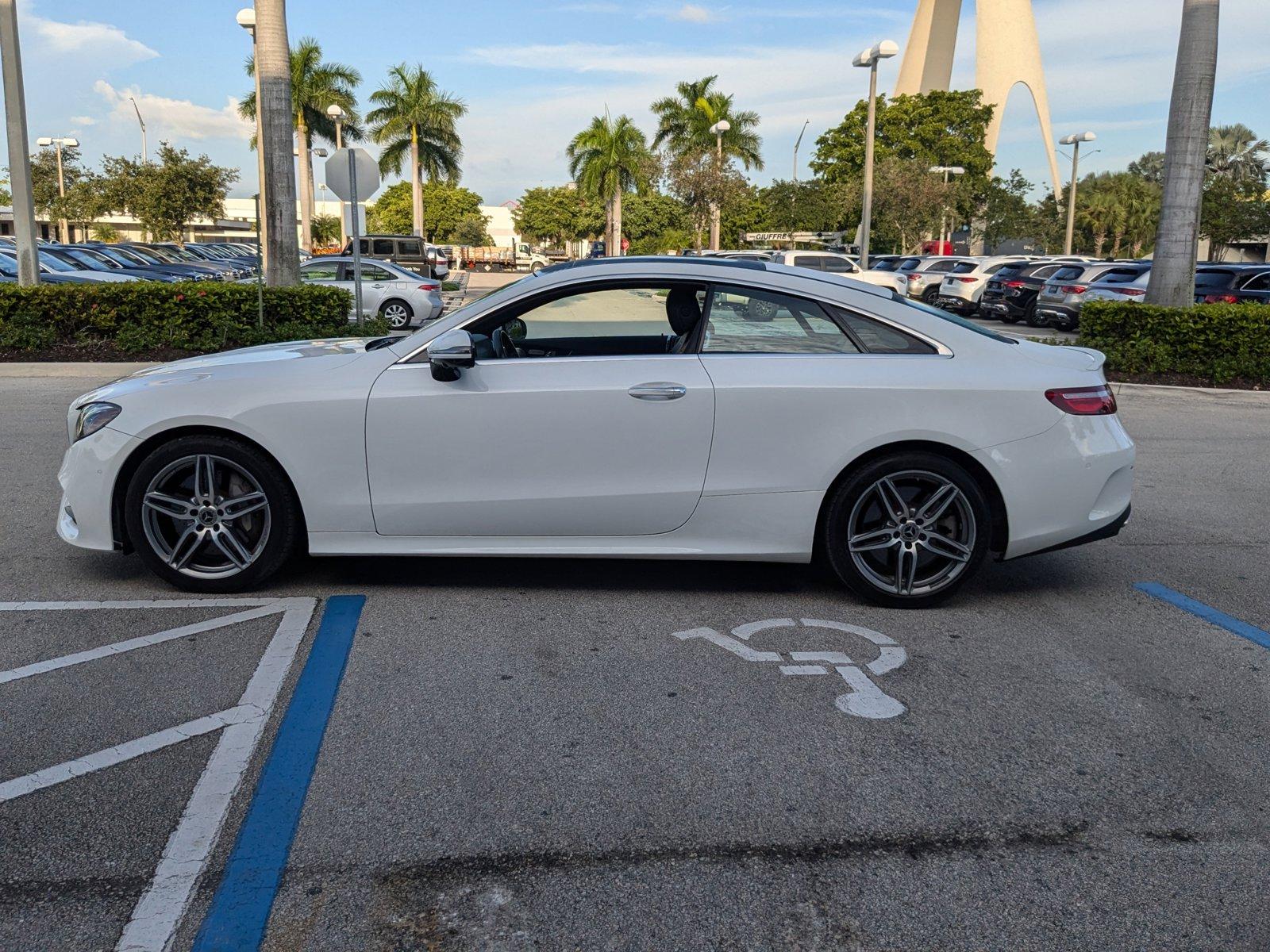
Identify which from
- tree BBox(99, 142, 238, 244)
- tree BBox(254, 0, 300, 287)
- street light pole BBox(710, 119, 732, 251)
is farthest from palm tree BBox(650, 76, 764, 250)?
tree BBox(254, 0, 300, 287)

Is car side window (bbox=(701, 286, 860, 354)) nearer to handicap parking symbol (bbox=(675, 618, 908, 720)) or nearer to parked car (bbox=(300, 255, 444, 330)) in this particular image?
handicap parking symbol (bbox=(675, 618, 908, 720))

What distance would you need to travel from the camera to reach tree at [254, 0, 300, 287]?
1636cm

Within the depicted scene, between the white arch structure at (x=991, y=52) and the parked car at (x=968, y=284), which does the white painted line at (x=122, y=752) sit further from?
the white arch structure at (x=991, y=52)

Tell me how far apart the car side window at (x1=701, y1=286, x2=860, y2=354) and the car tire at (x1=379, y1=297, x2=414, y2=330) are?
1689 centimetres

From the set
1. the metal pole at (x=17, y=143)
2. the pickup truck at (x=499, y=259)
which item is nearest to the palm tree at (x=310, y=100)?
the pickup truck at (x=499, y=259)

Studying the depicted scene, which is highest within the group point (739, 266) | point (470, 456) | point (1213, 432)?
point (739, 266)

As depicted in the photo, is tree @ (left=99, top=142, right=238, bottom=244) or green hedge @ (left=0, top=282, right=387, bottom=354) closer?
green hedge @ (left=0, top=282, right=387, bottom=354)

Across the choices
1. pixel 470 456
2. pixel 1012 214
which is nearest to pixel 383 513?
pixel 470 456

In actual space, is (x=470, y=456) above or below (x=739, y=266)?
below

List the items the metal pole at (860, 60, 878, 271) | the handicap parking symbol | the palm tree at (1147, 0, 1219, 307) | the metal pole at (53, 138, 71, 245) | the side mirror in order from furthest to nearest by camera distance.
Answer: the metal pole at (53, 138, 71, 245) → the metal pole at (860, 60, 878, 271) → the palm tree at (1147, 0, 1219, 307) → the side mirror → the handicap parking symbol

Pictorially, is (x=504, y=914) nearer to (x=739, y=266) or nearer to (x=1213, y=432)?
(x=739, y=266)

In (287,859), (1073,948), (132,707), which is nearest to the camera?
(1073,948)

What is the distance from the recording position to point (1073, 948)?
108 inches

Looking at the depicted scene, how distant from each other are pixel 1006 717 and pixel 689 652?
1241 mm
